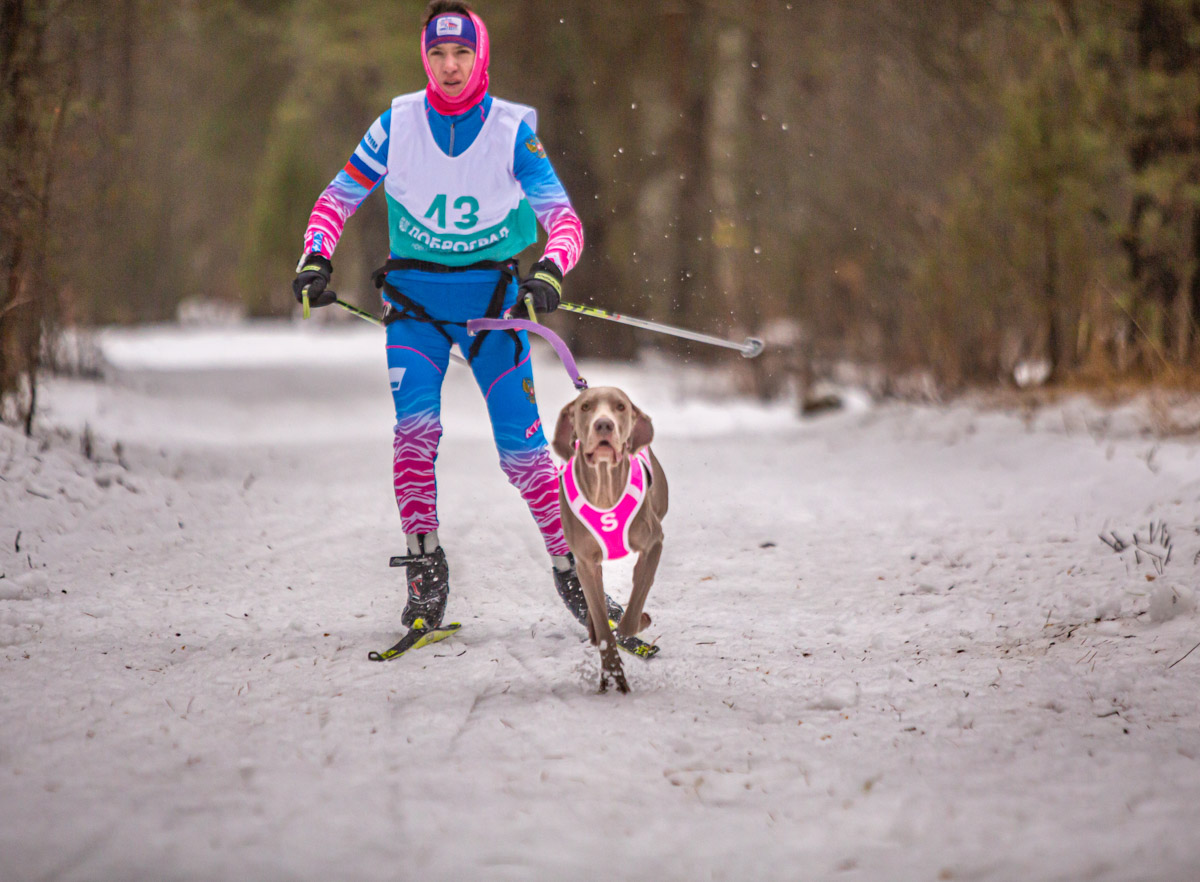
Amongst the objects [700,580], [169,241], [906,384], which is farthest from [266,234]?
[700,580]

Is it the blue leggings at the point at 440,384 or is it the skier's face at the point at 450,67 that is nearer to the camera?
the skier's face at the point at 450,67

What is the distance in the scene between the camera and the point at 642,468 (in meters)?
3.37

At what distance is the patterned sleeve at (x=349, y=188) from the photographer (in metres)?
3.99

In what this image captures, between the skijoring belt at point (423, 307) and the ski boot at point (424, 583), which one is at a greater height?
the skijoring belt at point (423, 307)

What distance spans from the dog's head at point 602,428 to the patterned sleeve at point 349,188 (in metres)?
1.30

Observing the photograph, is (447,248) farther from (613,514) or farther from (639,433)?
(613,514)

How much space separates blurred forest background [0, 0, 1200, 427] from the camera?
743cm

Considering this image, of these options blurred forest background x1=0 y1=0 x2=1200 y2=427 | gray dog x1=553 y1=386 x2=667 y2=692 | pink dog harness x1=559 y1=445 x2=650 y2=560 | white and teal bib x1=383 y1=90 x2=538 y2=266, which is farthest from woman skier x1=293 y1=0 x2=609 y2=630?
blurred forest background x1=0 y1=0 x2=1200 y2=427

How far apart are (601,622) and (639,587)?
0.58 ft

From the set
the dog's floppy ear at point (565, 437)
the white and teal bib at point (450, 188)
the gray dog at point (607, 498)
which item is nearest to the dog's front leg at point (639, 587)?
the gray dog at point (607, 498)

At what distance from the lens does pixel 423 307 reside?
160 inches

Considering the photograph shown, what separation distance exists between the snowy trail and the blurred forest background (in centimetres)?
151

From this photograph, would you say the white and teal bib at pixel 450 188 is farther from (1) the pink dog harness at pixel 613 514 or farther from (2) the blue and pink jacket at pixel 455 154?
(1) the pink dog harness at pixel 613 514

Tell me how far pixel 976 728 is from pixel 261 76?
1058 inches
